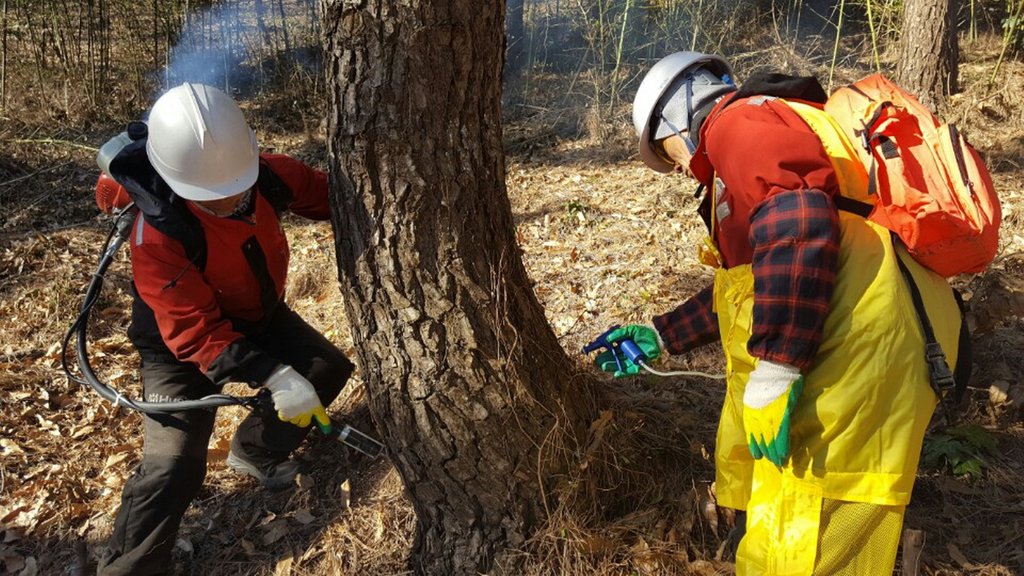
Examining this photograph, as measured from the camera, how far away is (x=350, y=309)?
2340 millimetres

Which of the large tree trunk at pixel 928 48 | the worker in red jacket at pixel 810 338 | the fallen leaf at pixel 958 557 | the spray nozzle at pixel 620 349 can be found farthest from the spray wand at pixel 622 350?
the large tree trunk at pixel 928 48

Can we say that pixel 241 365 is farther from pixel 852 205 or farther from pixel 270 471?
pixel 852 205

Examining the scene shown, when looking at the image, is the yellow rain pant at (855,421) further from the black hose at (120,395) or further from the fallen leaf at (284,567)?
the black hose at (120,395)

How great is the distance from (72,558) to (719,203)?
301 centimetres

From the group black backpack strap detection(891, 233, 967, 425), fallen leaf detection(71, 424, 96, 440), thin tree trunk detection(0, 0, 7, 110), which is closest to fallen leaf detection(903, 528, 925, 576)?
black backpack strap detection(891, 233, 967, 425)

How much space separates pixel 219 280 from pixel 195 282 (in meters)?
0.13

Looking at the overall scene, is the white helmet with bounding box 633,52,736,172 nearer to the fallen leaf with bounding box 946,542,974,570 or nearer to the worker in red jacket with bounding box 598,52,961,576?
the worker in red jacket with bounding box 598,52,961,576

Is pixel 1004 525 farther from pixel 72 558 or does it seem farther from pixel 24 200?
pixel 24 200

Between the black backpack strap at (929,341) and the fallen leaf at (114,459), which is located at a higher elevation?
the black backpack strap at (929,341)

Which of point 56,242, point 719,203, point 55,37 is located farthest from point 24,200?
point 719,203

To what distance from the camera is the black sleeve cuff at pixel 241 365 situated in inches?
104

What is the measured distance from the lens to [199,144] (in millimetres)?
2469

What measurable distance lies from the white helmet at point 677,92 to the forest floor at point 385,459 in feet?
3.64

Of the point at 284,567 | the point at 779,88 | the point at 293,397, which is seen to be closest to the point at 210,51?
the point at 293,397
